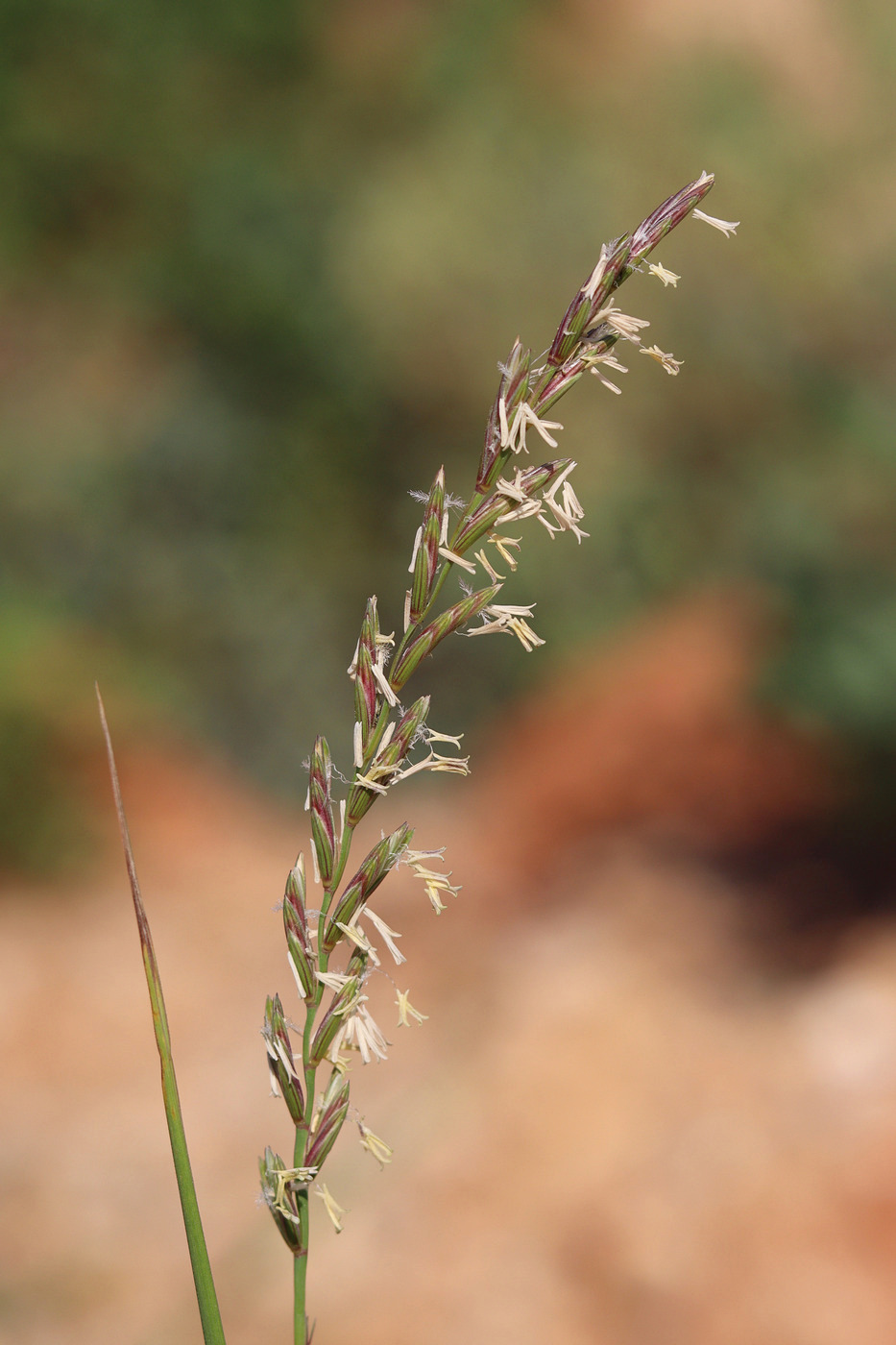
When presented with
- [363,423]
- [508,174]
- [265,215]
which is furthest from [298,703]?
[508,174]

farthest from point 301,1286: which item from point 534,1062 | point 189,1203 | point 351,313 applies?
point 351,313

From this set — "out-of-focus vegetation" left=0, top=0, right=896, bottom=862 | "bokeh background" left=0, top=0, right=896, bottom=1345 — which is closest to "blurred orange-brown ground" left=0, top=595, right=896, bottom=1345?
"bokeh background" left=0, top=0, right=896, bottom=1345

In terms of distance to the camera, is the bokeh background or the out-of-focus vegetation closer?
the bokeh background

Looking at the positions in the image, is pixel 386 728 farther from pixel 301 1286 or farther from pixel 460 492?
pixel 460 492

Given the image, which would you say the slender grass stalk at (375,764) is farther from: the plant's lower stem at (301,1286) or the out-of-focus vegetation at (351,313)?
the out-of-focus vegetation at (351,313)

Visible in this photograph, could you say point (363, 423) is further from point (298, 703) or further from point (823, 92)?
point (823, 92)

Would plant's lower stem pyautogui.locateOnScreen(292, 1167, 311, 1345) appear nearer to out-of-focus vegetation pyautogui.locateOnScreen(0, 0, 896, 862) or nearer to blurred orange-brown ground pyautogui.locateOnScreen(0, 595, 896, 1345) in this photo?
blurred orange-brown ground pyautogui.locateOnScreen(0, 595, 896, 1345)
